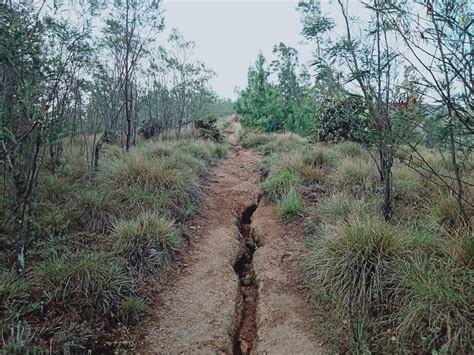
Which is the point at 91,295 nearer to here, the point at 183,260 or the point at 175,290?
the point at 175,290

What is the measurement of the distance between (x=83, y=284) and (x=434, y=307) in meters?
2.86

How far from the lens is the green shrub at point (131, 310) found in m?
3.02

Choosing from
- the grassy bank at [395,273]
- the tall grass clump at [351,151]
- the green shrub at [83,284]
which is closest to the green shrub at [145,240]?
the green shrub at [83,284]

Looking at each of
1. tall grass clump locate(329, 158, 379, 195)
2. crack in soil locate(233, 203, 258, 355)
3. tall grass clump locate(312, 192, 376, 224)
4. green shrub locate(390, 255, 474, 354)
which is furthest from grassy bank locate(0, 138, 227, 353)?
tall grass clump locate(329, 158, 379, 195)

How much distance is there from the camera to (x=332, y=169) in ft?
21.7

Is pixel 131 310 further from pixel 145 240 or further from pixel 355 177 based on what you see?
pixel 355 177

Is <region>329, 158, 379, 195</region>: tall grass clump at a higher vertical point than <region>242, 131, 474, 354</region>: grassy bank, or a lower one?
higher

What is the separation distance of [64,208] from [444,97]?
429cm

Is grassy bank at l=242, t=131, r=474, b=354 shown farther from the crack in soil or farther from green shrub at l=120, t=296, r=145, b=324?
green shrub at l=120, t=296, r=145, b=324

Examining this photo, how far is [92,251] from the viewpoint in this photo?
3.58m

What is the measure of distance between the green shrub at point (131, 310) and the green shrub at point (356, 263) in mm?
1717

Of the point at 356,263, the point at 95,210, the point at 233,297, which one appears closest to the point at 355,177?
the point at 356,263

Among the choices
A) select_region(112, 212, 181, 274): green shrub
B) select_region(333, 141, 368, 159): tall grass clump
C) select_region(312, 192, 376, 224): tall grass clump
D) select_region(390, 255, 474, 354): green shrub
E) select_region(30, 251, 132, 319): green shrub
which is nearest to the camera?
select_region(390, 255, 474, 354): green shrub

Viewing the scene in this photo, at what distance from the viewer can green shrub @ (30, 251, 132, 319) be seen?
287cm
